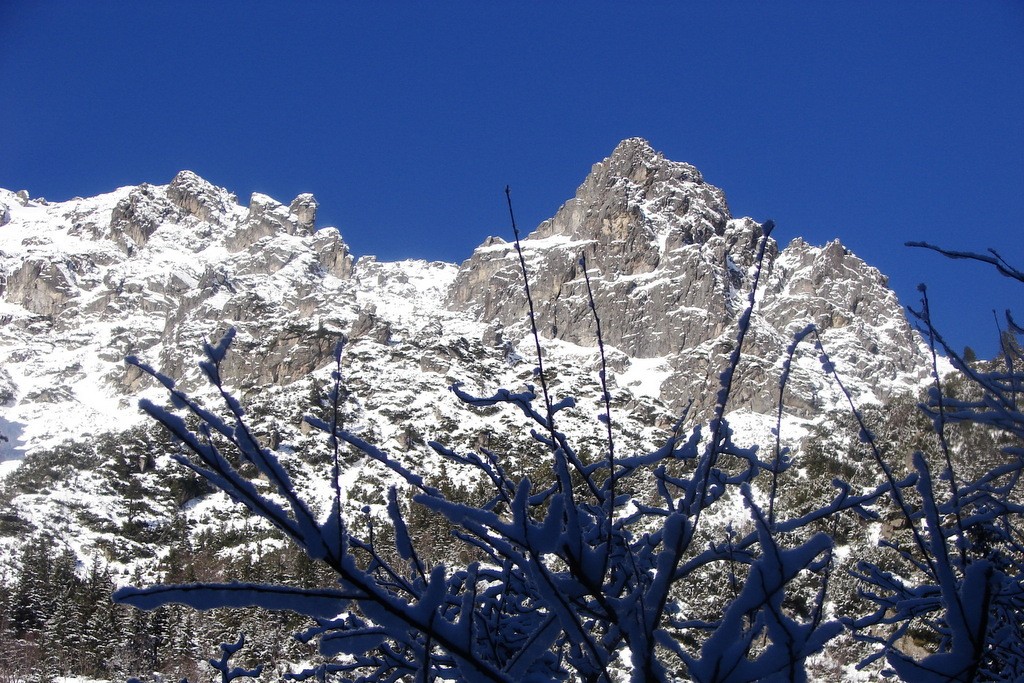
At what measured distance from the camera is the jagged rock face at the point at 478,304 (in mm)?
92562

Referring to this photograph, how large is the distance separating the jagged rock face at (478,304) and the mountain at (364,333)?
34 cm

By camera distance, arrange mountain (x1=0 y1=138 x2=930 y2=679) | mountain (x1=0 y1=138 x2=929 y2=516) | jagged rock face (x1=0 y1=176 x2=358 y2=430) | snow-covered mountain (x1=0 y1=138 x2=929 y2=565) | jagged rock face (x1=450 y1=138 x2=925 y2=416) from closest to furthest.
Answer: mountain (x1=0 y1=138 x2=930 y2=679) < snow-covered mountain (x1=0 y1=138 x2=929 y2=565) < mountain (x1=0 y1=138 x2=929 y2=516) < jagged rock face (x1=450 y1=138 x2=925 y2=416) < jagged rock face (x1=0 y1=176 x2=358 y2=430)

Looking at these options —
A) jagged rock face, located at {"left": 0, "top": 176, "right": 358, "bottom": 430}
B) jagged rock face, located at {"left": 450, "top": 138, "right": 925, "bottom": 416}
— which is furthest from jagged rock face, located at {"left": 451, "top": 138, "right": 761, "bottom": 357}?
jagged rock face, located at {"left": 0, "top": 176, "right": 358, "bottom": 430}

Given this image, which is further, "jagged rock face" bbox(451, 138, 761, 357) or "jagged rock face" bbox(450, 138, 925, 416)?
"jagged rock face" bbox(451, 138, 761, 357)

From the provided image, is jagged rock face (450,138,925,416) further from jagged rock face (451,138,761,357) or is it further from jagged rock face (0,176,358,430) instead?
jagged rock face (0,176,358,430)

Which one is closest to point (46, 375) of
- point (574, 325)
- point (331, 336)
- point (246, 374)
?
point (246, 374)

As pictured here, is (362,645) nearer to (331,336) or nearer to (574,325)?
(331,336)

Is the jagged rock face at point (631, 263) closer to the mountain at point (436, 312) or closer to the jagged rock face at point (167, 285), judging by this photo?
the mountain at point (436, 312)

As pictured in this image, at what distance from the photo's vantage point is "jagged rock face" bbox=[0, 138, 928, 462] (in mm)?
92562

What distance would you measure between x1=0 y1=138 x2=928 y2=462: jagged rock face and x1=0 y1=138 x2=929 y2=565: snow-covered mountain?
33 cm

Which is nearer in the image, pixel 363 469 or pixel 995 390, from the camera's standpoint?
pixel 995 390

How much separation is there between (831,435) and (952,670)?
6555cm

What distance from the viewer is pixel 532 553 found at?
0.98m

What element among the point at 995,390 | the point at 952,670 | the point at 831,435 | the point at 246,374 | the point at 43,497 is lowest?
the point at 952,670
